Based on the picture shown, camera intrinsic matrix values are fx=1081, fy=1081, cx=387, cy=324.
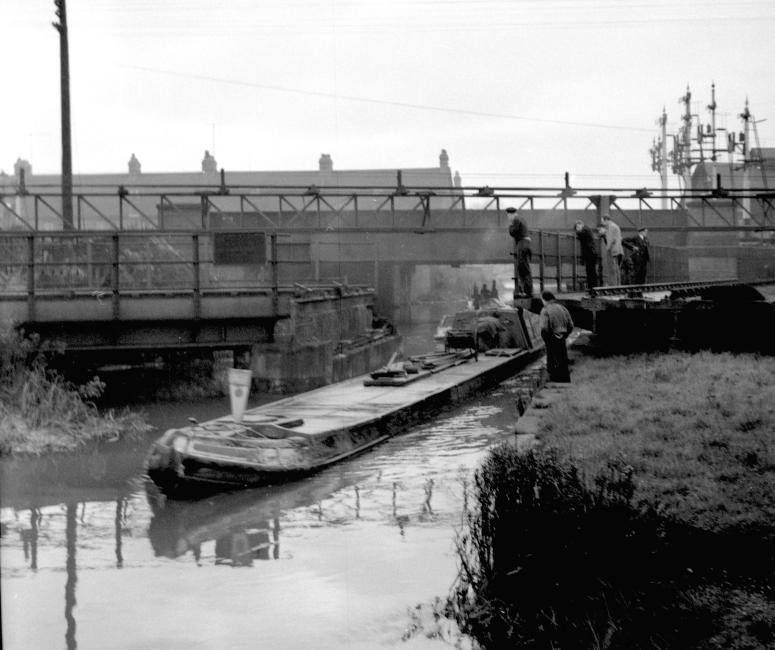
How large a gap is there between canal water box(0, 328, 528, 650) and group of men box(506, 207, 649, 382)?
2606 mm

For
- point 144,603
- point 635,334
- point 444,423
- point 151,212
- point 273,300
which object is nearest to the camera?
point 144,603

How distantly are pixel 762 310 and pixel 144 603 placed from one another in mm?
13476

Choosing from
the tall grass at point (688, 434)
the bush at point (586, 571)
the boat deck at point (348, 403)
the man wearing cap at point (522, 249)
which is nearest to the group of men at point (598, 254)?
the man wearing cap at point (522, 249)

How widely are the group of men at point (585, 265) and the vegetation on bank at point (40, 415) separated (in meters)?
7.26

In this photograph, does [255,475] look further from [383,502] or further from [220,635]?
[220,635]

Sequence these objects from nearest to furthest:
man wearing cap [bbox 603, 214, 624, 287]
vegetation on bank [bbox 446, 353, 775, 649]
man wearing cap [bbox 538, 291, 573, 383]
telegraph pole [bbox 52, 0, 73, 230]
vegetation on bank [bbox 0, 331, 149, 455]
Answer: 1. vegetation on bank [bbox 446, 353, 775, 649]
2. vegetation on bank [bbox 0, 331, 149, 455]
3. man wearing cap [bbox 538, 291, 573, 383]
4. telegraph pole [bbox 52, 0, 73, 230]
5. man wearing cap [bbox 603, 214, 624, 287]

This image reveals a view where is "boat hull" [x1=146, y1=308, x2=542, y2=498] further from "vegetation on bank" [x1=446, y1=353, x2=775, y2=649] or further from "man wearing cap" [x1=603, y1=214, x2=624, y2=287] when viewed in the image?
Answer: "man wearing cap" [x1=603, y1=214, x2=624, y2=287]

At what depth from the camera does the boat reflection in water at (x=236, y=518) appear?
10.8 meters

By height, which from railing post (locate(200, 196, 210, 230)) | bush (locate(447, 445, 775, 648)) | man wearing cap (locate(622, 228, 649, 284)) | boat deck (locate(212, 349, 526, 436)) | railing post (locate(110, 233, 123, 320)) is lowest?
bush (locate(447, 445, 775, 648))

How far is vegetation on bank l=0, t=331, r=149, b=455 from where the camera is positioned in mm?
16764

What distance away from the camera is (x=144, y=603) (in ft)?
29.9

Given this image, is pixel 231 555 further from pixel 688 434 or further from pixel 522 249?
pixel 522 249

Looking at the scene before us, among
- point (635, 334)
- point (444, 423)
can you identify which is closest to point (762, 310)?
point (635, 334)

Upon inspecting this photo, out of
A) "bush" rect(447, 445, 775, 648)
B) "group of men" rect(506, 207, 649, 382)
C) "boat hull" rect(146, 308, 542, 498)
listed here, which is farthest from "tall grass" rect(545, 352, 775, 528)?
"boat hull" rect(146, 308, 542, 498)
